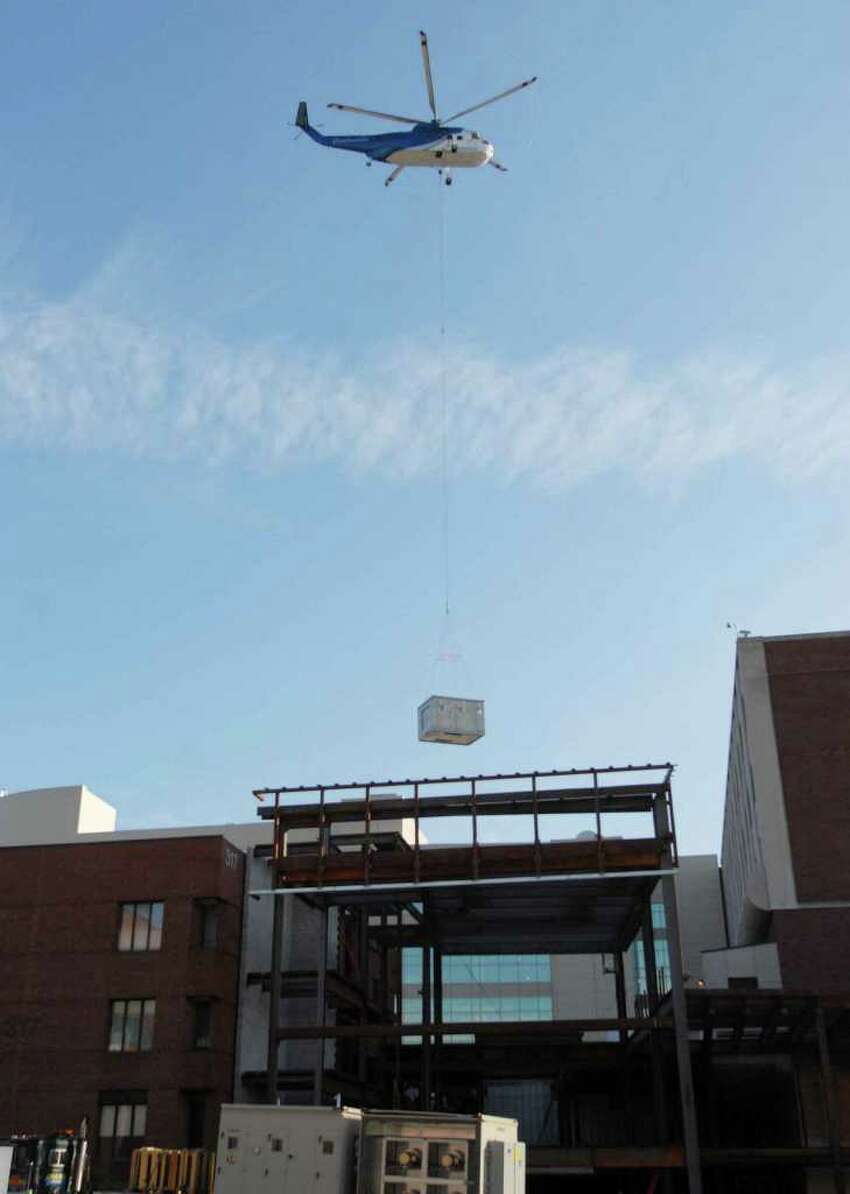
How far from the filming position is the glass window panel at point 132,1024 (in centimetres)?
4131

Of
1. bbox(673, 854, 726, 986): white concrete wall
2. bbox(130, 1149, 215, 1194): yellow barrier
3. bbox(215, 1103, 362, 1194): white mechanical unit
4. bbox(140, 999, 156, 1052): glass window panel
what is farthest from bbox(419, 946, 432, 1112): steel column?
bbox(673, 854, 726, 986): white concrete wall

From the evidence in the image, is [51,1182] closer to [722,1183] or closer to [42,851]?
[42,851]

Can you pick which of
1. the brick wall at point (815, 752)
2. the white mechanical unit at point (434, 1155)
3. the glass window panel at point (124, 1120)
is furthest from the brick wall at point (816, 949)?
the white mechanical unit at point (434, 1155)

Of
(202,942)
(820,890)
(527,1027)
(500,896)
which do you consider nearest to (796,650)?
(820,890)

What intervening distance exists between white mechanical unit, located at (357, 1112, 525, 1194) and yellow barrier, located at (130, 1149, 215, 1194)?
1113 centimetres

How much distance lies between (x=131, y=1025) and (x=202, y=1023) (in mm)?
2444

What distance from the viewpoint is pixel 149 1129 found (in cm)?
3972

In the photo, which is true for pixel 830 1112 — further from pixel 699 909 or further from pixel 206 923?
pixel 699 909

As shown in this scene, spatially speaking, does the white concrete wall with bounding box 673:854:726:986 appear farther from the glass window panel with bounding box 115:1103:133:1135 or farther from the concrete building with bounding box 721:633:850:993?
the glass window panel with bounding box 115:1103:133:1135

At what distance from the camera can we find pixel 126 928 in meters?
43.3

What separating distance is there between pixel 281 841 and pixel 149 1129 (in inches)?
435

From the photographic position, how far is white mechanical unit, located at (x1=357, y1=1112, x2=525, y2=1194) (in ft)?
69.8

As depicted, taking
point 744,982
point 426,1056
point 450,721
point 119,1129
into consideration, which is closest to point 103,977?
point 119,1129

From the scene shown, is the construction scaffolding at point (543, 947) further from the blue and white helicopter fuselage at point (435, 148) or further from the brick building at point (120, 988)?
the blue and white helicopter fuselage at point (435, 148)
